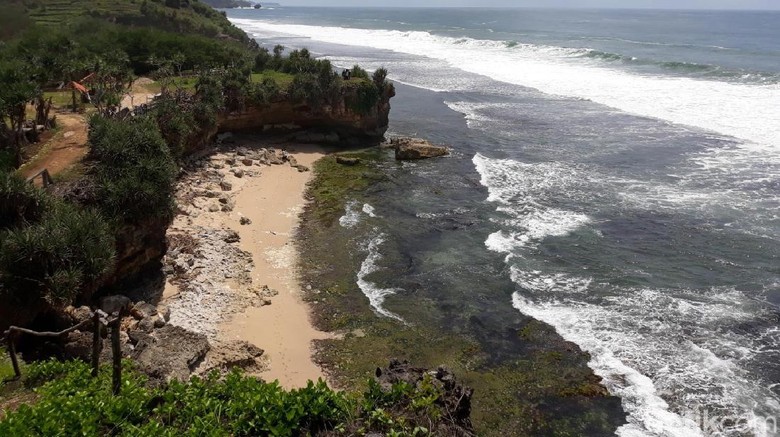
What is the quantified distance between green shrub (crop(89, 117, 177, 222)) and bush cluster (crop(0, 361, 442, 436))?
32.4 feet

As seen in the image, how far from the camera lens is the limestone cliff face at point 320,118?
39959mm

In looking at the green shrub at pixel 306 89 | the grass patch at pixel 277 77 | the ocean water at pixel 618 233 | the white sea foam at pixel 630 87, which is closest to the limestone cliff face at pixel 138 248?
the ocean water at pixel 618 233

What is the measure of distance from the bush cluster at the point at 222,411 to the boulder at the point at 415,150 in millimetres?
29394

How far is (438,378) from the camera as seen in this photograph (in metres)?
12.8

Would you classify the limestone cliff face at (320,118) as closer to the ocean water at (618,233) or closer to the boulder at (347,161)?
the ocean water at (618,233)

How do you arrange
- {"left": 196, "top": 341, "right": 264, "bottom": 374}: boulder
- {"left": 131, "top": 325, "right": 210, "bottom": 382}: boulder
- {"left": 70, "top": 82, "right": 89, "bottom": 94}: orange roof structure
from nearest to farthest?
{"left": 131, "top": 325, "right": 210, "bottom": 382}: boulder
{"left": 196, "top": 341, "right": 264, "bottom": 374}: boulder
{"left": 70, "top": 82, "right": 89, "bottom": 94}: orange roof structure

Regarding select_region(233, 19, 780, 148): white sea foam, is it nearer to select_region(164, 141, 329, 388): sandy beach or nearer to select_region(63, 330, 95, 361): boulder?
select_region(164, 141, 329, 388): sandy beach

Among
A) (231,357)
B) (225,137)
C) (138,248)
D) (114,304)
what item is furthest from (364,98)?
(231,357)

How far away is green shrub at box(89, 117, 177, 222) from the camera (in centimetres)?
2029

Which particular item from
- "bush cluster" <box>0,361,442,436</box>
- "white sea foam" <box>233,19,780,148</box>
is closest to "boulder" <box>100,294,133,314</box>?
"bush cluster" <box>0,361,442,436</box>

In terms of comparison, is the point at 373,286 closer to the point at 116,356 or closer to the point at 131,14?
the point at 116,356

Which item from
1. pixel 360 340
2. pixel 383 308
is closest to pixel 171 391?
pixel 360 340

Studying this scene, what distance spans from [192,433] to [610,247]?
21382 millimetres

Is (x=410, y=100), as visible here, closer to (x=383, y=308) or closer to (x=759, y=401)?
(x=383, y=308)
